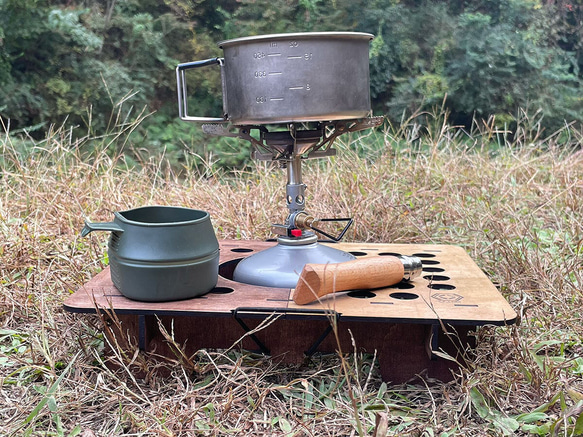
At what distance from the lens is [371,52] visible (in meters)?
7.00

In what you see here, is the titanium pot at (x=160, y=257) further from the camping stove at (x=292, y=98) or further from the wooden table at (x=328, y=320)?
the camping stove at (x=292, y=98)

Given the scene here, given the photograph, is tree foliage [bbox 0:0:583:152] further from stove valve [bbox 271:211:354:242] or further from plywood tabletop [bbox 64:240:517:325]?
plywood tabletop [bbox 64:240:517:325]

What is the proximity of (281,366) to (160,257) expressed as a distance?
0.37m

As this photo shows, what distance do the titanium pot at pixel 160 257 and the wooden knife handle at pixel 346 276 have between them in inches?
8.4

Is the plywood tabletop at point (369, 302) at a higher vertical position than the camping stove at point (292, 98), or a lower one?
lower

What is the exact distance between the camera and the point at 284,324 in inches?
50.9

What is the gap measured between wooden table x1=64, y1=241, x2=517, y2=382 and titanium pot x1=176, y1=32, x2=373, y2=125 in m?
0.39

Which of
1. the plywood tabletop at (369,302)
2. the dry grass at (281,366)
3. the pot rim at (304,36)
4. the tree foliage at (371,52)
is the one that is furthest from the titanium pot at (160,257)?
the tree foliage at (371,52)

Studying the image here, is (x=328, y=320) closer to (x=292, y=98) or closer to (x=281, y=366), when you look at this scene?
(x=281, y=366)

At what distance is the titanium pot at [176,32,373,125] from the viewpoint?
1.29 metres

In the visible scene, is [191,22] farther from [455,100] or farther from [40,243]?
[40,243]

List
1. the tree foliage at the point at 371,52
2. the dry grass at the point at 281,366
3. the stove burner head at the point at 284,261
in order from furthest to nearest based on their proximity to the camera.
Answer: the tree foliage at the point at 371,52 < the stove burner head at the point at 284,261 < the dry grass at the point at 281,366

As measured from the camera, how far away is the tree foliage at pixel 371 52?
21.4ft

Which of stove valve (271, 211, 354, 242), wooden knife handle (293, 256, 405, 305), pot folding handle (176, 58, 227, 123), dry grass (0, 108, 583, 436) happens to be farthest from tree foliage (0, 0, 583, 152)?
wooden knife handle (293, 256, 405, 305)
